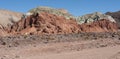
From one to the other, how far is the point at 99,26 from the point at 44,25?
517 inches

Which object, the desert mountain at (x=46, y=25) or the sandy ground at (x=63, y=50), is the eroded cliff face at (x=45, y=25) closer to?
the desert mountain at (x=46, y=25)

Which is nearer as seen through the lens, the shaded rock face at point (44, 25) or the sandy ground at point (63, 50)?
the sandy ground at point (63, 50)

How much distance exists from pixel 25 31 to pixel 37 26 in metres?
2.07

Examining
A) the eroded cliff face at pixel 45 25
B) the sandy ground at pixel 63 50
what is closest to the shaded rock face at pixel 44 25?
the eroded cliff face at pixel 45 25

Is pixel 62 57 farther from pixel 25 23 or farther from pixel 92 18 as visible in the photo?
pixel 92 18

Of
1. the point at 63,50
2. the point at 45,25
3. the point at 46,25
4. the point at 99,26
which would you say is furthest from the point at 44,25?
the point at 63,50

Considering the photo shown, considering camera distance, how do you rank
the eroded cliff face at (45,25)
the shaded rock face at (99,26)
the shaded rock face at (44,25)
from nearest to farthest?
the eroded cliff face at (45,25) < the shaded rock face at (44,25) < the shaded rock face at (99,26)

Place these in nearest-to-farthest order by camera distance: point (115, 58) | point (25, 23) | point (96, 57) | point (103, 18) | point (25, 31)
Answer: point (115, 58) < point (96, 57) < point (25, 31) < point (25, 23) < point (103, 18)

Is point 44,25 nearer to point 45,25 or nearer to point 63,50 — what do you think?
point 45,25

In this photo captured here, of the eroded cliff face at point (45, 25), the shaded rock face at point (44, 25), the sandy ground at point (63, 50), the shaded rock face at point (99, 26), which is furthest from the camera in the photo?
the shaded rock face at point (99, 26)

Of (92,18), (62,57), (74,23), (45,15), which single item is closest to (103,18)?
(92,18)

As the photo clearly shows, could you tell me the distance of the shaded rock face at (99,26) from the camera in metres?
54.4

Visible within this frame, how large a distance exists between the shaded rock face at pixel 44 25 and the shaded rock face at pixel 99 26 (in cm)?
270

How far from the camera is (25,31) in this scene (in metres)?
47.4
